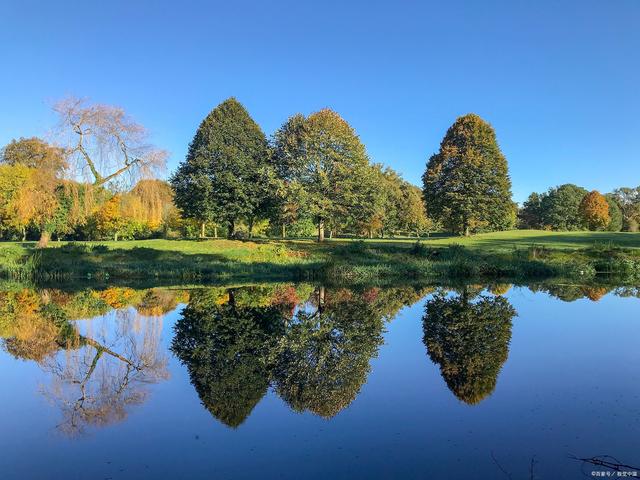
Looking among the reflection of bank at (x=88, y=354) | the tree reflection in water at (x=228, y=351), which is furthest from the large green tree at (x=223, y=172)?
the tree reflection in water at (x=228, y=351)

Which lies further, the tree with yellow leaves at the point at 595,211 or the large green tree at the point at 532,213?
the large green tree at the point at 532,213

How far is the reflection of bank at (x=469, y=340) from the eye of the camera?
716 cm

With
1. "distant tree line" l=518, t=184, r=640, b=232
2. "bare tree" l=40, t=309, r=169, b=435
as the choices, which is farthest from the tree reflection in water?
"distant tree line" l=518, t=184, r=640, b=232

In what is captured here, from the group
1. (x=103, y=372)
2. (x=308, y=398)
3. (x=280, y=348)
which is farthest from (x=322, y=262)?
(x=308, y=398)

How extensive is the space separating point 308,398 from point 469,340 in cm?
462

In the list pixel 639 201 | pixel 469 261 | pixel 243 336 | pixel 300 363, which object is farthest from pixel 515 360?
pixel 639 201

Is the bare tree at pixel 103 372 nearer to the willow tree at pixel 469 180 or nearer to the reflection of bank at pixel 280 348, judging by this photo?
the reflection of bank at pixel 280 348

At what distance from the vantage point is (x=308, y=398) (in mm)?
6473

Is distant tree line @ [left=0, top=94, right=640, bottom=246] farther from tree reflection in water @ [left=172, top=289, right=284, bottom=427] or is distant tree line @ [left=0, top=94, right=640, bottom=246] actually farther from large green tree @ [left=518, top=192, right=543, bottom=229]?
large green tree @ [left=518, top=192, right=543, bottom=229]

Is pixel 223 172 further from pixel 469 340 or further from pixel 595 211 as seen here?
pixel 595 211

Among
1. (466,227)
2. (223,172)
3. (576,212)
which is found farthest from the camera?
(576,212)

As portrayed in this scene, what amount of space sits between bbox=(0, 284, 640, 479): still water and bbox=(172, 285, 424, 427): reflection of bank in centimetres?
4

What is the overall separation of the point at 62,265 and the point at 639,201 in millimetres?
89257

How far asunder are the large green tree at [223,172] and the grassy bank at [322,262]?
442cm
